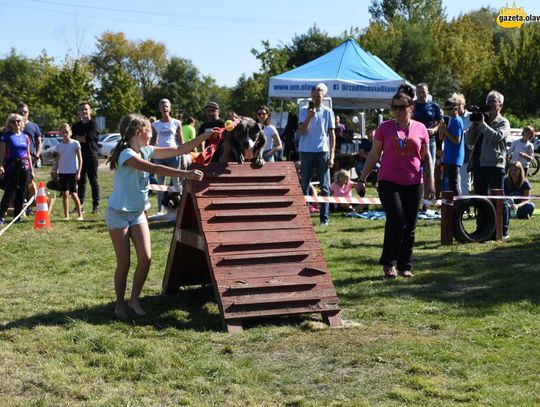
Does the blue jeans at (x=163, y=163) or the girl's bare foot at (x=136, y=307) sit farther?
the blue jeans at (x=163, y=163)

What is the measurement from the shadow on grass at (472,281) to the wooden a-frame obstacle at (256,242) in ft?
3.21

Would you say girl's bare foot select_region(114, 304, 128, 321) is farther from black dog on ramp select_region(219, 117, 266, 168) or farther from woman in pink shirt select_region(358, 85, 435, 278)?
woman in pink shirt select_region(358, 85, 435, 278)

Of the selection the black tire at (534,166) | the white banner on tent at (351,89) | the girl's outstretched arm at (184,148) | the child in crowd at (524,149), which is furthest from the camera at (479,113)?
the black tire at (534,166)

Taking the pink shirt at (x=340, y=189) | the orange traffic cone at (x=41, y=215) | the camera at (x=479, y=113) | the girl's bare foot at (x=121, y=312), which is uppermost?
the camera at (x=479, y=113)

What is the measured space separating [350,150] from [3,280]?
41.4 feet

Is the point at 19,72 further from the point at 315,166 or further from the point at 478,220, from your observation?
the point at 478,220

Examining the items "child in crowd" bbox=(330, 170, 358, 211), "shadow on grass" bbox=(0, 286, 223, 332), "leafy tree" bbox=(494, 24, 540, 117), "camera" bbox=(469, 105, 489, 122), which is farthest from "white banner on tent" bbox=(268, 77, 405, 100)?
"leafy tree" bbox=(494, 24, 540, 117)

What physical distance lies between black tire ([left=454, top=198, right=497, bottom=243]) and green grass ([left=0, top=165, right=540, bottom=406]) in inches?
58.2

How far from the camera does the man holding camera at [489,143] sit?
35.1ft

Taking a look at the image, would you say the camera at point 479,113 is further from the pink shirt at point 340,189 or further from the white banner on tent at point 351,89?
the white banner on tent at point 351,89

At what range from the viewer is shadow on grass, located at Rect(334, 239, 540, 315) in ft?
23.8

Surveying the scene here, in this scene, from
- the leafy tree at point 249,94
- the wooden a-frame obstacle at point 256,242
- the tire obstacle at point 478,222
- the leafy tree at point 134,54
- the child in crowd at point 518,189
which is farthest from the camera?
the leafy tree at point 134,54

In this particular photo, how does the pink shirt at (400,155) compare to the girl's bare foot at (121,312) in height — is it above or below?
above

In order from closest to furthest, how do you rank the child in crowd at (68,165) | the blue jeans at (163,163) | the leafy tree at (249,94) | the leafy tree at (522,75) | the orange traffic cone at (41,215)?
the orange traffic cone at (41,215), the blue jeans at (163,163), the child in crowd at (68,165), the leafy tree at (522,75), the leafy tree at (249,94)
